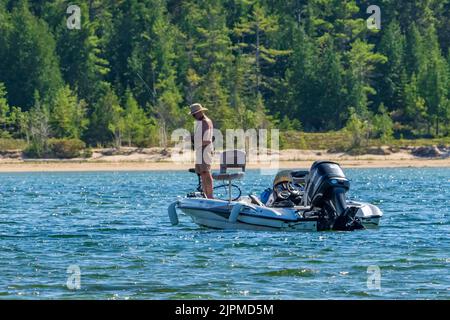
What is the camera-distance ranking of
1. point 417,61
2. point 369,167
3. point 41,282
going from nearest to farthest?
point 41,282
point 369,167
point 417,61

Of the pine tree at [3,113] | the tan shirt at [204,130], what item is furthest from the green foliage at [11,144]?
the tan shirt at [204,130]

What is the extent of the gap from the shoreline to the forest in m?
4.34

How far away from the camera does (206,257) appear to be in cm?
2072

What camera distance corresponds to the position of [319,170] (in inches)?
908

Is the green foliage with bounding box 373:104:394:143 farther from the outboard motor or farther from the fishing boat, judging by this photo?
the outboard motor

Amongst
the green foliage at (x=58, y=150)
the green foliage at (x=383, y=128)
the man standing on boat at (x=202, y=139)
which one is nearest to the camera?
the man standing on boat at (x=202, y=139)

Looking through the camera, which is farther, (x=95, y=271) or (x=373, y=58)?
(x=373, y=58)

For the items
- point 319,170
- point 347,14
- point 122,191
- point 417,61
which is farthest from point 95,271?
point 347,14

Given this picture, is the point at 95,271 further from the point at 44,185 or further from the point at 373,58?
the point at 373,58

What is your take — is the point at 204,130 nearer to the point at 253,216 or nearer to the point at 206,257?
the point at 253,216

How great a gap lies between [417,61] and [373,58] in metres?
3.35

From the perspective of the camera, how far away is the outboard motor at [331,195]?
74.6ft

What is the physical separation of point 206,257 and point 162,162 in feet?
175

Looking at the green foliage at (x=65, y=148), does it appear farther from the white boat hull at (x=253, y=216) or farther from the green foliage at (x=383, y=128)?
the white boat hull at (x=253, y=216)
